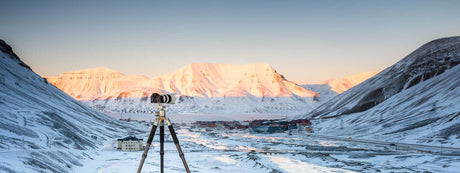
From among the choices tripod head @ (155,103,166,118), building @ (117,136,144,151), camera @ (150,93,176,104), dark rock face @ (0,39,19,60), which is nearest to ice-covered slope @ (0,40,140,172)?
building @ (117,136,144,151)

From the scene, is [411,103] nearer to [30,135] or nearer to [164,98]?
[30,135]

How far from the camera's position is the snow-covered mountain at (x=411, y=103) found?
8556 cm

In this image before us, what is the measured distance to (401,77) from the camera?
154m

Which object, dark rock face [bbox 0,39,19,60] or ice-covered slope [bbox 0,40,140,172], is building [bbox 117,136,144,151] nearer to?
ice-covered slope [bbox 0,40,140,172]

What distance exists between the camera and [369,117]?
119750 millimetres

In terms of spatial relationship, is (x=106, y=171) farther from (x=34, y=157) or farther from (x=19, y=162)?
(x=19, y=162)

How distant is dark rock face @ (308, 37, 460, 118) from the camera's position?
472ft

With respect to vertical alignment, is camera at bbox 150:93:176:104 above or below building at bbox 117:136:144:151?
above

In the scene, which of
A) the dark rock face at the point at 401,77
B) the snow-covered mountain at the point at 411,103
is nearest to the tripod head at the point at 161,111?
the snow-covered mountain at the point at 411,103

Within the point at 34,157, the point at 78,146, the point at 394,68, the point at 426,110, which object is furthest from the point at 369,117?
the point at 34,157

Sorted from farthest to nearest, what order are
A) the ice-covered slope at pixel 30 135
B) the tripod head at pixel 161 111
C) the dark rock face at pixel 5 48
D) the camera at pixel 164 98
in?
1. the dark rock face at pixel 5 48
2. the ice-covered slope at pixel 30 135
3. the tripod head at pixel 161 111
4. the camera at pixel 164 98

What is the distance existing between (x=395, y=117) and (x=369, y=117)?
41.4 feet

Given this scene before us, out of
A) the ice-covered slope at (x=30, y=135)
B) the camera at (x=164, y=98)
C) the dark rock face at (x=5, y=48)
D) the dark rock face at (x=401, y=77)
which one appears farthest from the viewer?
the dark rock face at (x=401, y=77)

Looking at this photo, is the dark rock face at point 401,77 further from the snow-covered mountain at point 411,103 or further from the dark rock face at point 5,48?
the dark rock face at point 5,48
